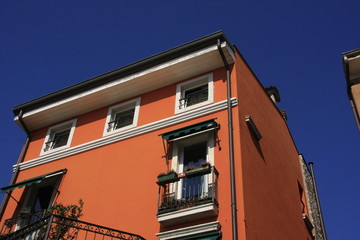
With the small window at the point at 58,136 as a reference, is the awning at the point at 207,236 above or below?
below

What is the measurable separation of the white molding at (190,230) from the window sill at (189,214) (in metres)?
0.24

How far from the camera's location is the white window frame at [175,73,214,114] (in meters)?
13.6

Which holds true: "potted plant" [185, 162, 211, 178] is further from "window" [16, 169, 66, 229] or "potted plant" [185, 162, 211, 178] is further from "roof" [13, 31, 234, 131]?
"window" [16, 169, 66, 229]

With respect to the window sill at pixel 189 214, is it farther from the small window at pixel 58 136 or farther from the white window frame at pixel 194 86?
the small window at pixel 58 136

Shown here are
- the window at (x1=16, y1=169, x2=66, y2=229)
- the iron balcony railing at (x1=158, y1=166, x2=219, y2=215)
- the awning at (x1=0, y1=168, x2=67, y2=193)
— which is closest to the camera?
the iron balcony railing at (x1=158, y1=166, x2=219, y2=215)

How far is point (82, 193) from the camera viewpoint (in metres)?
13.4

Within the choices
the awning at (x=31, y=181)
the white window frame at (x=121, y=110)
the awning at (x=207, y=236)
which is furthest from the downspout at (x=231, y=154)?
the awning at (x=31, y=181)

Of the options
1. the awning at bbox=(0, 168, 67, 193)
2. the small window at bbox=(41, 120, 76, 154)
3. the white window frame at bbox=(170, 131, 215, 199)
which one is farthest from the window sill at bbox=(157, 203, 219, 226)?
the small window at bbox=(41, 120, 76, 154)

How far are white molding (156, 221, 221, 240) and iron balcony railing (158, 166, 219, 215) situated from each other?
52cm

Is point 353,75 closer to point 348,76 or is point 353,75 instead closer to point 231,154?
point 348,76

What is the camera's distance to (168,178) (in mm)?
11266

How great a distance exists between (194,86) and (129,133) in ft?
8.73

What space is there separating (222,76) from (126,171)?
4.26 metres

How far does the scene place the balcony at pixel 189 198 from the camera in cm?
1047
